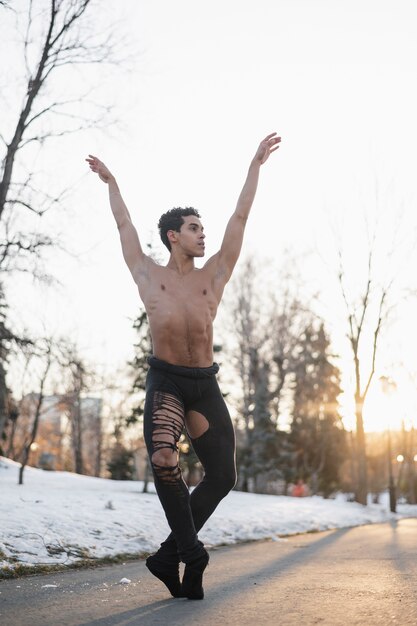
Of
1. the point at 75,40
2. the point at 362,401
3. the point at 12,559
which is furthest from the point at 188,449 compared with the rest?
the point at 12,559

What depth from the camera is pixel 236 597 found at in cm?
385

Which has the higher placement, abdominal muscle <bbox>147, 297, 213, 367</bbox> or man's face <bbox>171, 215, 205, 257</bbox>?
man's face <bbox>171, 215, 205, 257</bbox>

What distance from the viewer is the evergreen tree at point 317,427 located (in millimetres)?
45688

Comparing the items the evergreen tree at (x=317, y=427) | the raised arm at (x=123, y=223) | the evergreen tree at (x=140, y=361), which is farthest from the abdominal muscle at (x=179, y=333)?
the evergreen tree at (x=317, y=427)

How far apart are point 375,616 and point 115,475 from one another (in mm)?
43385

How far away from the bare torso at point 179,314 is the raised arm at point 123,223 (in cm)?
9

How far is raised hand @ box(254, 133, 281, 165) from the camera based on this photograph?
4750 mm

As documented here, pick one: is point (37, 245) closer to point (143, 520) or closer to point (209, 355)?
point (143, 520)

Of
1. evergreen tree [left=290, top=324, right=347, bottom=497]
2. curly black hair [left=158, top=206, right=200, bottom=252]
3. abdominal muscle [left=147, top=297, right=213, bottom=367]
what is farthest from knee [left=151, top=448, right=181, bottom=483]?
evergreen tree [left=290, top=324, right=347, bottom=497]

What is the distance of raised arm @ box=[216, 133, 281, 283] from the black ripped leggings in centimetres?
69

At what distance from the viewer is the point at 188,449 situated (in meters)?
27.3

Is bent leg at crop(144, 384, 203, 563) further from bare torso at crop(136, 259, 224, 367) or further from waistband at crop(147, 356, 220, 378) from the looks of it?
bare torso at crop(136, 259, 224, 367)

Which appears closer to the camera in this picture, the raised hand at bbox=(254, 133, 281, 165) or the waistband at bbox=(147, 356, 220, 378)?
the waistband at bbox=(147, 356, 220, 378)

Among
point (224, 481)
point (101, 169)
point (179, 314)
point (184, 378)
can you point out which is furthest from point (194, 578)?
point (101, 169)
